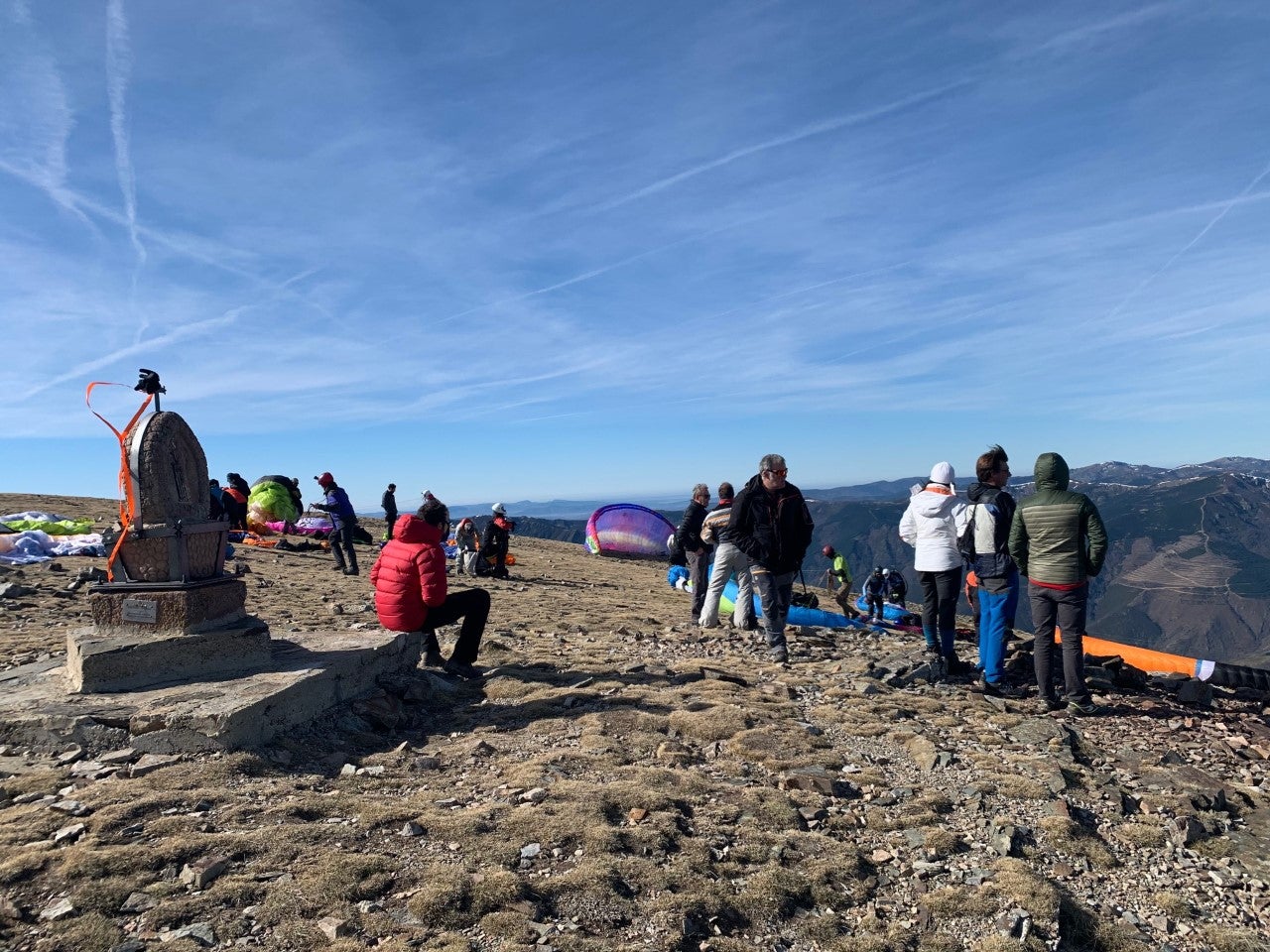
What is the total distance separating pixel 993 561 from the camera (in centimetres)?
821

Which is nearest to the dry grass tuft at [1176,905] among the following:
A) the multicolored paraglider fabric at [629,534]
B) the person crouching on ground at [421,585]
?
the person crouching on ground at [421,585]

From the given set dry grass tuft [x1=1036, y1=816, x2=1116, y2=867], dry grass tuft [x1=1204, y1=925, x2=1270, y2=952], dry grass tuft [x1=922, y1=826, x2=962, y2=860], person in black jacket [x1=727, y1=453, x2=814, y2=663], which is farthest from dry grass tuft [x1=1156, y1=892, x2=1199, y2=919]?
person in black jacket [x1=727, y1=453, x2=814, y2=663]

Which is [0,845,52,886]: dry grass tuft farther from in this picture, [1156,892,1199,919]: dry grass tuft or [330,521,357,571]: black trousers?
[330,521,357,571]: black trousers

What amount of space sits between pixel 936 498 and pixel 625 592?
1107 cm

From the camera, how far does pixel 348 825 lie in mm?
4750

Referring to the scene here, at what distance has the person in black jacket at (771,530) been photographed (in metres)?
9.59

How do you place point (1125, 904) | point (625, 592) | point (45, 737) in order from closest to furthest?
point (1125, 904) < point (45, 737) < point (625, 592)

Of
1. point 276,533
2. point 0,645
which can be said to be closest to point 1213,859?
point 0,645

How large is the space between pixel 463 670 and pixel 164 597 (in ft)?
10.2

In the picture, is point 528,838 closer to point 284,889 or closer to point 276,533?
point 284,889

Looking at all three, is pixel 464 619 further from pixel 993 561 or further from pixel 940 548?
pixel 993 561

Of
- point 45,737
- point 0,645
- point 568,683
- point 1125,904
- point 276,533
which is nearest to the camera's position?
point 1125,904

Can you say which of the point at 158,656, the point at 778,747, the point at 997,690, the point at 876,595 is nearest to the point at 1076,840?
the point at 778,747

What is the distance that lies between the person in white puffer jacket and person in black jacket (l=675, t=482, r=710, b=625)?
163 inches
